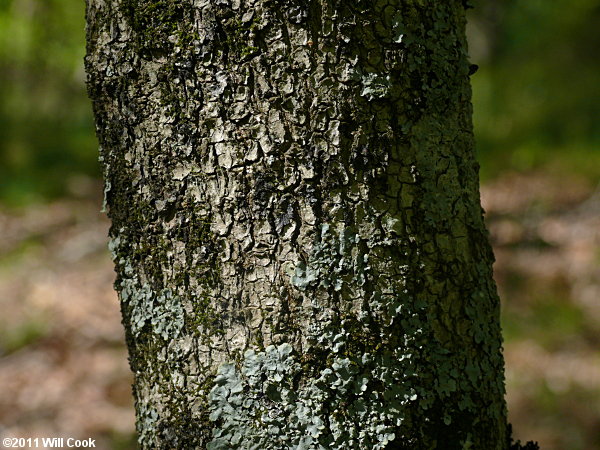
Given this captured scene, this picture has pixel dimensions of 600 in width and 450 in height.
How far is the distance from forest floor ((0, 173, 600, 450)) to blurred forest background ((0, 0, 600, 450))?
10mm

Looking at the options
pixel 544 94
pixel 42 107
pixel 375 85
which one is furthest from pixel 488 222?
pixel 42 107

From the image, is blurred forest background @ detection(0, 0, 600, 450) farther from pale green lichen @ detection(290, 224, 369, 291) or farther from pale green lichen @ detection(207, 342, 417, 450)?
pale green lichen @ detection(290, 224, 369, 291)

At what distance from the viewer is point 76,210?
19.9ft

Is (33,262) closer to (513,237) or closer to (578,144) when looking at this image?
(513,237)

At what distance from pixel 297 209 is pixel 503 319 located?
3.20 m

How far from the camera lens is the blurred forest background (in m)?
3.25

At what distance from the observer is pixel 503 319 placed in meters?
3.75

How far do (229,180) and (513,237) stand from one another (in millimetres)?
4135

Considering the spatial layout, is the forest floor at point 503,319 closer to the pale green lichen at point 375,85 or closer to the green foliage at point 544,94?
the green foliage at point 544,94

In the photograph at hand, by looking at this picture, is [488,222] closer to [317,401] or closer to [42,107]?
[317,401]

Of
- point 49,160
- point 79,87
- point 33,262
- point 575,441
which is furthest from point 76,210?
point 575,441

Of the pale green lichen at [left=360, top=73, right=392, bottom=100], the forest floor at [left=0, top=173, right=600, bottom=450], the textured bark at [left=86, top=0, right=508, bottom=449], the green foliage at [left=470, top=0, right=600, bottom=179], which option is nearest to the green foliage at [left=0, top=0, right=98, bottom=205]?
the forest floor at [left=0, top=173, right=600, bottom=450]

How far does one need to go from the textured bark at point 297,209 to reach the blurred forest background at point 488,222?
2292 millimetres

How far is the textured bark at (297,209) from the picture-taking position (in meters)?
0.86
